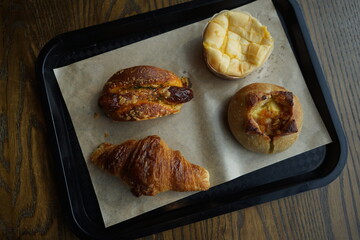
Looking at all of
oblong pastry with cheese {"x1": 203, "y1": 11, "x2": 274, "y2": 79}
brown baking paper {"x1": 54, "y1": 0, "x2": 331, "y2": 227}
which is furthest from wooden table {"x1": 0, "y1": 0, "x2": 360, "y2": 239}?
oblong pastry with cheese {"x1": 203, "y1": 11, "x2": 274, "y2": 79}

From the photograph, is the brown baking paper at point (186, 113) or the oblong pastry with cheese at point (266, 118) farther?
the brown baking paper at point (186, 113)

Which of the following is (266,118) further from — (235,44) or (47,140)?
(47,140)

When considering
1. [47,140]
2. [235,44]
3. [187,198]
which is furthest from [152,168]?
[235,44]

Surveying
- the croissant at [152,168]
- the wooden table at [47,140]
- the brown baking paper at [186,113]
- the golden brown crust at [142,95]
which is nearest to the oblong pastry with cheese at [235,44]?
the brown baking paper at [186,113]

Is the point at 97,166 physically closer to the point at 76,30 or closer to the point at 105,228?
the point at 105,228

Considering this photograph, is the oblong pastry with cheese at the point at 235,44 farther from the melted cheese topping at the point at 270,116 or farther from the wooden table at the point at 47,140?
the wooden table at the point at 47,140

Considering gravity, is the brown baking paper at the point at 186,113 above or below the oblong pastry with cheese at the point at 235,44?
below
